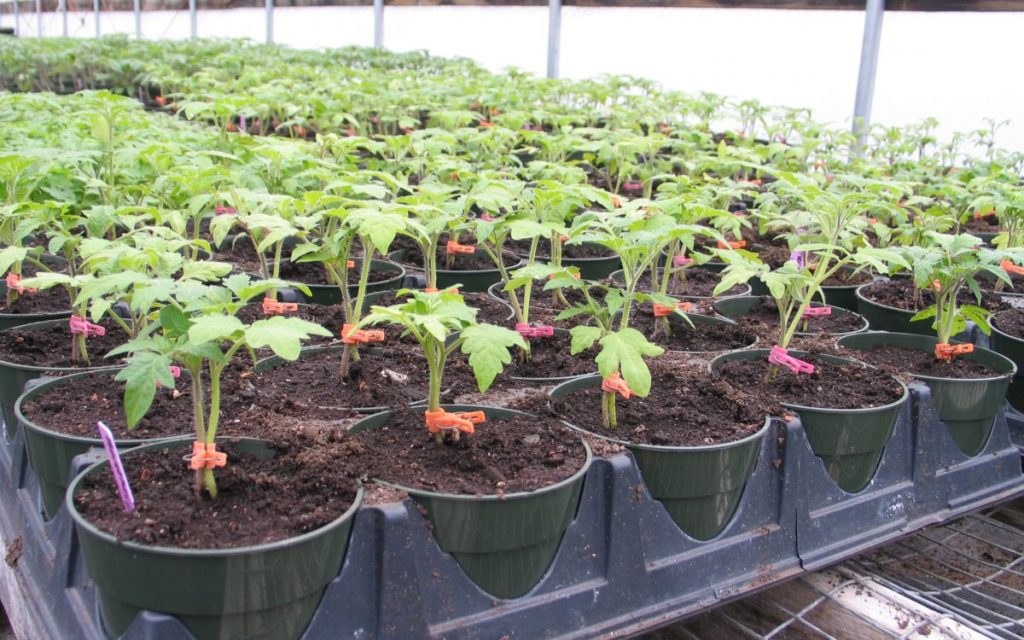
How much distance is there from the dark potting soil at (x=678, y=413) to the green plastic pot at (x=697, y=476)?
5 centimetres

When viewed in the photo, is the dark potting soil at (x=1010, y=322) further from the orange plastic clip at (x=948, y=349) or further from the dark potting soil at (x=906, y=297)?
the orange plastic clip at (x=948, y=349)

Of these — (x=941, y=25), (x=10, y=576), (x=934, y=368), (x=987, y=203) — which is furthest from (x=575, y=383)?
(x=941, y=25)

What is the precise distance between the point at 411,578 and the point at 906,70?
19.3 ft

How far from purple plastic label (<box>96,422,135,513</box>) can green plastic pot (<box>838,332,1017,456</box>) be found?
6.80 ft

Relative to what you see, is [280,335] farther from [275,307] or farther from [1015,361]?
[1015,361]

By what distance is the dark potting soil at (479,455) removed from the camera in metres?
1.75

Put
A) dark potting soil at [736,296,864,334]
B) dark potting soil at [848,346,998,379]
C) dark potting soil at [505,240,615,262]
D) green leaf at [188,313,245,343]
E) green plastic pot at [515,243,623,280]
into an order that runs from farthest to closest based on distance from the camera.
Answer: dark potting soil at [505,240,615,262] → green plastic pot at [515,243,623,280] → dark potting soil at [736,296,864,334] → dark potting soil at [848,346,998,379] → green leaf at [188,313,245,343]

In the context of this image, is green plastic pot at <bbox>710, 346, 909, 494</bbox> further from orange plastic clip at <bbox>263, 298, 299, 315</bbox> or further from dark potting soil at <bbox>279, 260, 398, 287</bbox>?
dark potting soil at <bbox>279, 260, 398, 287</bbox>

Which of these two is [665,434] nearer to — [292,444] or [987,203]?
[292,444]

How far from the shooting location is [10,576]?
2.02 m

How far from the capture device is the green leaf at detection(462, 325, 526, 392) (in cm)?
166

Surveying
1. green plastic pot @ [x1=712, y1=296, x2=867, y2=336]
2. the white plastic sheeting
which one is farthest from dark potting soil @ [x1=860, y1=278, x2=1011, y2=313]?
the white plastic sheeting

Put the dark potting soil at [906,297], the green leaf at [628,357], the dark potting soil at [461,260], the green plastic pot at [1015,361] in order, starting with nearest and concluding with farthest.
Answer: the green leaf at [628,357]
the green plastic pot at [1015,361]
the dark potting soil at [906,297]
the dark potting soil at [461,260]

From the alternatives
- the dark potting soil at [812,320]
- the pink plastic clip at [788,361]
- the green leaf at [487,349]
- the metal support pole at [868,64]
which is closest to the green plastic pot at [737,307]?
the dark potting soil at [812,320]
